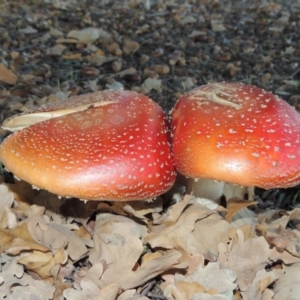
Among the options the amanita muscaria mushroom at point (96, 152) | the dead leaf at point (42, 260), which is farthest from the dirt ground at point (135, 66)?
the amanita muscaria mushroom at point (96, 152)

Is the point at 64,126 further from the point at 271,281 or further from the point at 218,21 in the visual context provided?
the point at 218,21

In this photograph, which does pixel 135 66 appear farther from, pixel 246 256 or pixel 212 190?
pixel 246 256

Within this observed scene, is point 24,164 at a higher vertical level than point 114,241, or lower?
higher

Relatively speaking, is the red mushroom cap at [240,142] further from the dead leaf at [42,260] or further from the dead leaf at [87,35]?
the dead leaf at [87,35]

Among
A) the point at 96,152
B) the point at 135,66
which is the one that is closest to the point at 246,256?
the point at 96,152

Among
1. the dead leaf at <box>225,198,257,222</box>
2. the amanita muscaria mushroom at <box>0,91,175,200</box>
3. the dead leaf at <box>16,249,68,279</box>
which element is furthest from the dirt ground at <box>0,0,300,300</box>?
the amanita muscaria mushroom at <box>0,91,175,200</box>

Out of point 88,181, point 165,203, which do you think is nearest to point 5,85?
point 165,203
